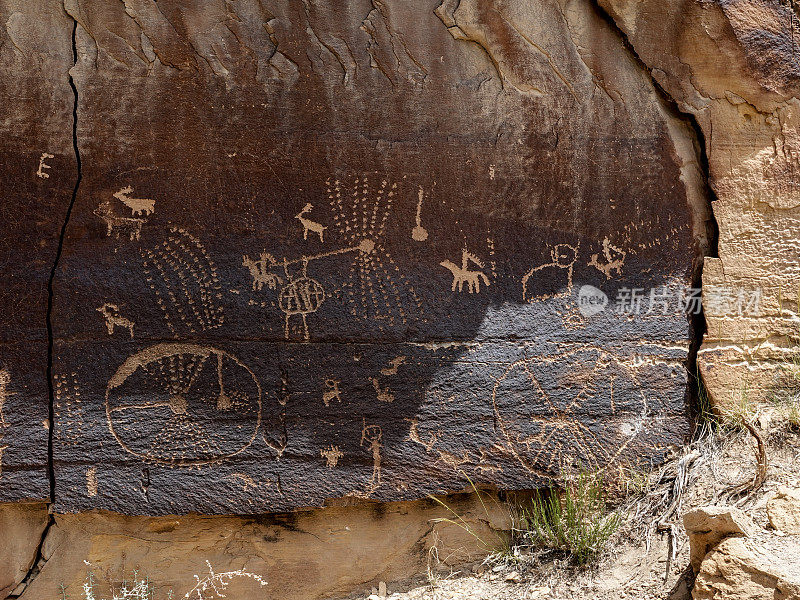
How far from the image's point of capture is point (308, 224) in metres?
2.34

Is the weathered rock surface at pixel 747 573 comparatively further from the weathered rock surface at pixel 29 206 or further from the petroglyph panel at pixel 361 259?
the weathered rock surface at pixel 29 206

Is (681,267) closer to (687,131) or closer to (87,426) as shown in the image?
(687,131)

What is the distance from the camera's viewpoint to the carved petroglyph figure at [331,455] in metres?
2.30

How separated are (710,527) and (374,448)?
102cm

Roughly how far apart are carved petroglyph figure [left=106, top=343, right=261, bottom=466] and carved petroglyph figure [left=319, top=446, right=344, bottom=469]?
24cm

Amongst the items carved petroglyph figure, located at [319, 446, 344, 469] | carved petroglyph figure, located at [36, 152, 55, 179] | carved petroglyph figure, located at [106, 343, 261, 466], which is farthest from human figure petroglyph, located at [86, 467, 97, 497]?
carved petroglyph figure, located at [36, 152, 55, 179]

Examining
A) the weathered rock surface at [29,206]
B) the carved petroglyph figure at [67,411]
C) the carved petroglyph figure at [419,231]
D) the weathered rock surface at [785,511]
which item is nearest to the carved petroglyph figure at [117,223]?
the weathered rock surface at [29,206]

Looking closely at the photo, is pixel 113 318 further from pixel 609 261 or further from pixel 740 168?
pixel 740 168

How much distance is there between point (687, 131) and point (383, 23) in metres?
1.14

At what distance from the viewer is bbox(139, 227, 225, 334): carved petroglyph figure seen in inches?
89.7

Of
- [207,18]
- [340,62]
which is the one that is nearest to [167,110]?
[207,18]

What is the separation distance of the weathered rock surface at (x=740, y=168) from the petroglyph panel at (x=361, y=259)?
0.41 feet

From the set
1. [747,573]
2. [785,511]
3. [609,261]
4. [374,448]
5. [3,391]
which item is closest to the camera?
[747,573]

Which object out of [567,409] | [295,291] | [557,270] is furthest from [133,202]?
[567,409]
